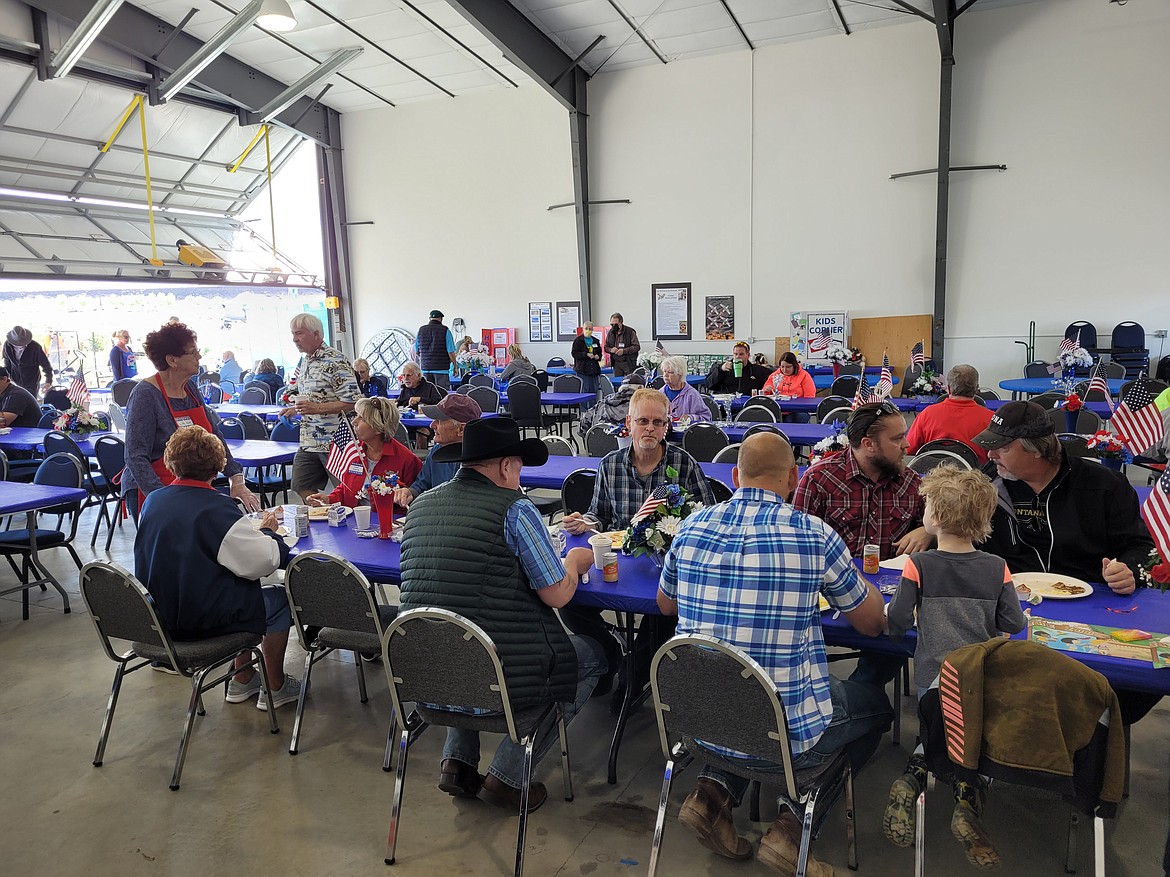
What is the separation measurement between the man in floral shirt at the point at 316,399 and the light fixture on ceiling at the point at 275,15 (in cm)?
520

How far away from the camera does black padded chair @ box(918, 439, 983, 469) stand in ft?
13.8

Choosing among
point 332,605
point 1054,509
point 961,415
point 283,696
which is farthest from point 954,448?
point 283,696

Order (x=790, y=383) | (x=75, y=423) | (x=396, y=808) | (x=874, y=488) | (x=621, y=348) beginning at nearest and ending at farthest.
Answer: (x=396, y=808) → (x=874, y=488) → (x=75, y=423) → (x=790, y=383) → (x=621, y=348)

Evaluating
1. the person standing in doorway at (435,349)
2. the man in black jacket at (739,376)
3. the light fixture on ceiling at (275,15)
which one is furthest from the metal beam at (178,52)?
the man in black jacket at (739,376)

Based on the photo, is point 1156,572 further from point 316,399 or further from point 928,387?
point 928,387

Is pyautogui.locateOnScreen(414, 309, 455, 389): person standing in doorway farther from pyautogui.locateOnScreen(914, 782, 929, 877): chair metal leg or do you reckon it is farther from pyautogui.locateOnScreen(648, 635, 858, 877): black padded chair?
pyautogui.locateOnScreen(914, 782, 929, 877): chair metal leg

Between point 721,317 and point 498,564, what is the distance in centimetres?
1158

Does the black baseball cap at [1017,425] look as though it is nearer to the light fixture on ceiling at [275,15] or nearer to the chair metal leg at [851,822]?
the chair metal leg at [851,822]

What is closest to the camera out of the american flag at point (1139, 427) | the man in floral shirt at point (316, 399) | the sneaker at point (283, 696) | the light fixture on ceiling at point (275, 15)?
the sneaker at point (283, 696)

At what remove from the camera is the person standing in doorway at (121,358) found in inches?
509

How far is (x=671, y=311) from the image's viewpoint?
45.6 ft

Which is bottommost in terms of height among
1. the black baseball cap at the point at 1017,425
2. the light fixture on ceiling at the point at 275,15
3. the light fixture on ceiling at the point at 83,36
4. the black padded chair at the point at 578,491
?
the black padded chair at the point at 578,491

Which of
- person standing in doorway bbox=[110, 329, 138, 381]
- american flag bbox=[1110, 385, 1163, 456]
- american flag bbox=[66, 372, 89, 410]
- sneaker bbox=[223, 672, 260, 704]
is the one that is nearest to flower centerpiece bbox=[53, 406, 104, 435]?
american flag bbox=[66, 372, 89, 410]

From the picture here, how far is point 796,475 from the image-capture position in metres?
2.45
